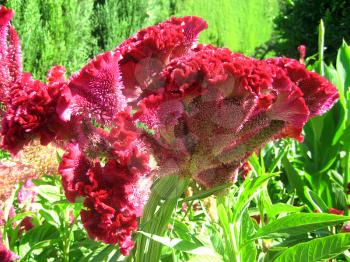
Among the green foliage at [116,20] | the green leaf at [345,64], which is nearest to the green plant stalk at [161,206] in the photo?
the green leaf at [345,64]

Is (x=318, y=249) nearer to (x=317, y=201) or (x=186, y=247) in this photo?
(x=186, y=247)

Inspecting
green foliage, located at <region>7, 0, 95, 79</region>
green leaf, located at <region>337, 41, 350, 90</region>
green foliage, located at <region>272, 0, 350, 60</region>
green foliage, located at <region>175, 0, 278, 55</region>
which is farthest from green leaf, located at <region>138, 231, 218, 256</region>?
green foliage, located at <region>175, 0, 278, 55</region>

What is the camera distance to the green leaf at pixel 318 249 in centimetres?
87

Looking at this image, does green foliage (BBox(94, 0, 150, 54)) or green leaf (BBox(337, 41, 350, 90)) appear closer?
green leaf (BBox(337, 41, 350, 90))

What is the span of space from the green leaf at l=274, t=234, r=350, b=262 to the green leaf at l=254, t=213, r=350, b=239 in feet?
0.11

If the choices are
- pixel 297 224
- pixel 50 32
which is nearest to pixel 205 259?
pixel 297 224

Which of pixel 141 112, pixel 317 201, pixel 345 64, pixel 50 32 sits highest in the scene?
pixel 50 32

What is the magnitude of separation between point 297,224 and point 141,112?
40cm

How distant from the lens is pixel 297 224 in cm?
92

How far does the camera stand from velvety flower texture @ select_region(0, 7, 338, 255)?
71 centimetres

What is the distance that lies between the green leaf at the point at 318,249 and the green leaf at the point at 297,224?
32 mm

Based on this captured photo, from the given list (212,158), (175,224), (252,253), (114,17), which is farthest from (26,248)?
(114,17)

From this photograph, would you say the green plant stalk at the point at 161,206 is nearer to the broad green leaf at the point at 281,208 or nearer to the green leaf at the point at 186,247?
the green leaf at the point at 186,247

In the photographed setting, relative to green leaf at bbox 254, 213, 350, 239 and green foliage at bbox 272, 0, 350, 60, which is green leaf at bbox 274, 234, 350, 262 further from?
green foliage at bbox 272, 0, 350, 60
